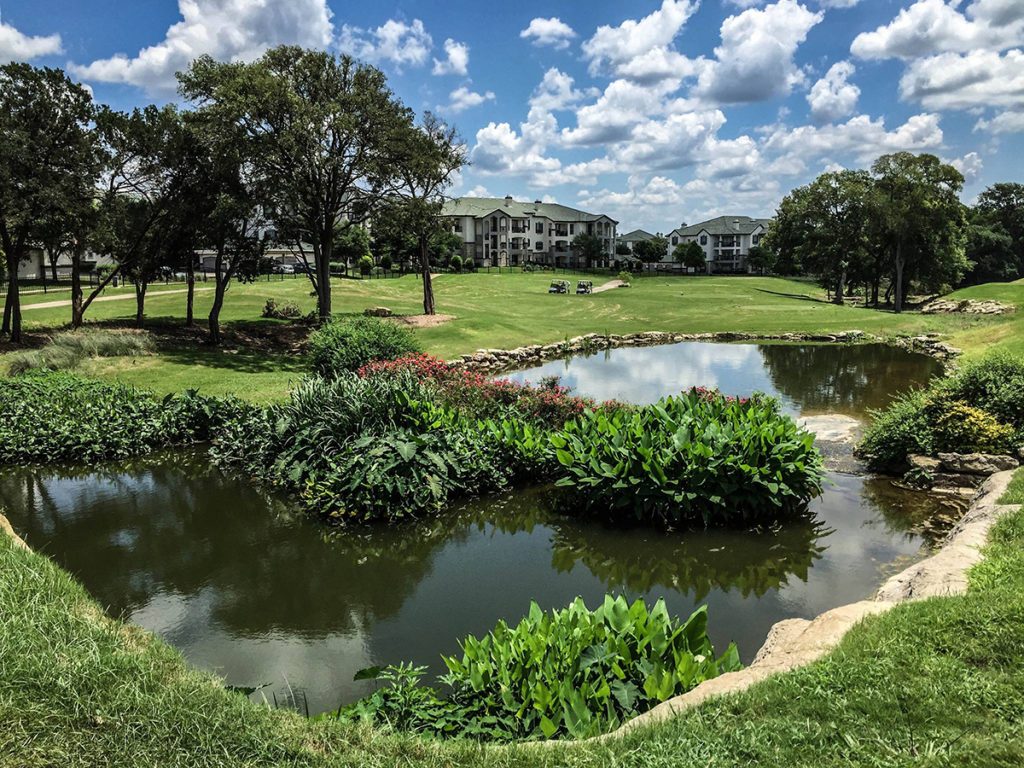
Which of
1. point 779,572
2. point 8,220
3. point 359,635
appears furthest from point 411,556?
point 8,220

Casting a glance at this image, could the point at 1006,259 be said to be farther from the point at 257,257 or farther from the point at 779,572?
the point at 779,572

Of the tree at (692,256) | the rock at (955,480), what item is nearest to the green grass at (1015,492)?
the rock at (955,480)

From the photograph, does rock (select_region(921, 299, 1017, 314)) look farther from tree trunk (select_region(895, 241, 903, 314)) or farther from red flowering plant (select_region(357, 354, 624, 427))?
red flowering plant (select_region(357, 354, 624, 427))

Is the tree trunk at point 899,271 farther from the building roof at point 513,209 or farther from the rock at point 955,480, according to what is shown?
the building roof at point 513,209

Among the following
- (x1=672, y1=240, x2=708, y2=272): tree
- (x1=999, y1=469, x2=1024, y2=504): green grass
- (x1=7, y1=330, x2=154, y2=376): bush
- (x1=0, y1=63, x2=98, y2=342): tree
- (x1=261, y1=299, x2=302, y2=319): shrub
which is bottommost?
(x1=999, y1=469, x2=1024, y2=504): green grass

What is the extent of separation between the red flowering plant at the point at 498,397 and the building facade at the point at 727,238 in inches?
4261

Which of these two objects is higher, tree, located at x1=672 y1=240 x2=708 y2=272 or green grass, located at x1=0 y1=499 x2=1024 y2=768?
tree, located at x1=672 y1=240 x2=708 y2=272

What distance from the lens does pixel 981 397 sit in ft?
41.8

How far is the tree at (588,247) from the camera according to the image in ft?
334

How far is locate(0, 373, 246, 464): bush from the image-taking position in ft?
44.5

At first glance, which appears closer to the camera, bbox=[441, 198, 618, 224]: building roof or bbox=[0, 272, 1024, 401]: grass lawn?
bbox=[0, 272, 1024, 401]: grass lawn

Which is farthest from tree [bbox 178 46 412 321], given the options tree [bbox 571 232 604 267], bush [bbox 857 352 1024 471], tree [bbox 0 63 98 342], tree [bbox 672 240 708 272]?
tree [bbox 672 240 708 272]

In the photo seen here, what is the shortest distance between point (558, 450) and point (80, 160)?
21.2m

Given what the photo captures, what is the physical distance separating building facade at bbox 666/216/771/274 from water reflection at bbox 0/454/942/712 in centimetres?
11229
